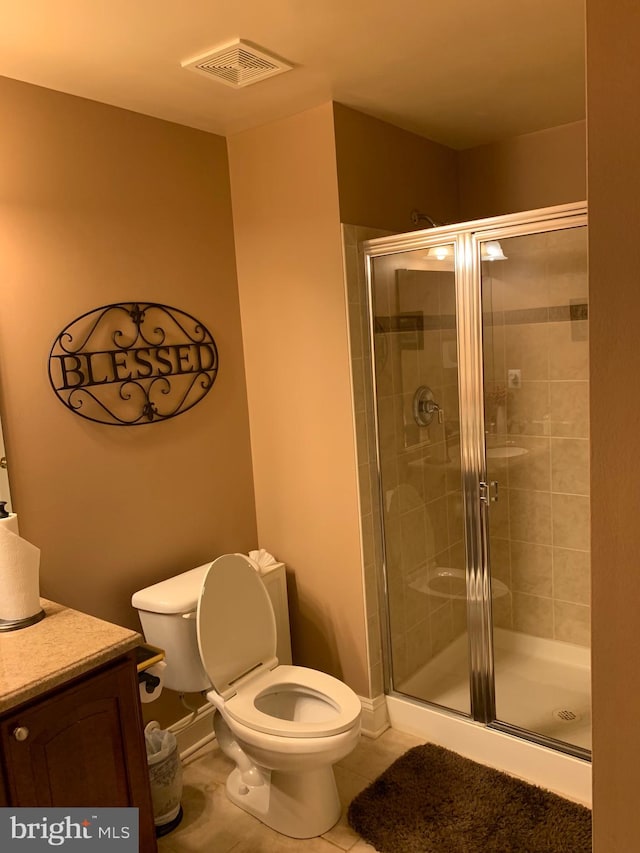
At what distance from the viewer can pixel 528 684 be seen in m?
2.90

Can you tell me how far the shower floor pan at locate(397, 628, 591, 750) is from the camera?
263 cm

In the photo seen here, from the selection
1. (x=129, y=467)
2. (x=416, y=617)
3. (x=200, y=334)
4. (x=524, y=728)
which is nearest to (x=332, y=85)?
(x=200, y=334)

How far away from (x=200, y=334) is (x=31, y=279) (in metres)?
0.74

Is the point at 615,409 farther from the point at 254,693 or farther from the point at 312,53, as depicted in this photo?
the point at 254,693

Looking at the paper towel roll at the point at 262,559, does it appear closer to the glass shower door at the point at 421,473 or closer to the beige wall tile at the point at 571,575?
the glass shower door at the point at 421,473

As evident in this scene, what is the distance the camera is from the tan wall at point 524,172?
300cm

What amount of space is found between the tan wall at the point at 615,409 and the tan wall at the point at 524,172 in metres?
2.18

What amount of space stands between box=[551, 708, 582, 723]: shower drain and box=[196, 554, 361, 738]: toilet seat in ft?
3.10

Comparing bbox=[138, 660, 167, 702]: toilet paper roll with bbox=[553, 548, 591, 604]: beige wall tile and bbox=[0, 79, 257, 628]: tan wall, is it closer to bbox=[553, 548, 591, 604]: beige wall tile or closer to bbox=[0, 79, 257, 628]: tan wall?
bbox=[0, 79, 257, 628]: tan wall

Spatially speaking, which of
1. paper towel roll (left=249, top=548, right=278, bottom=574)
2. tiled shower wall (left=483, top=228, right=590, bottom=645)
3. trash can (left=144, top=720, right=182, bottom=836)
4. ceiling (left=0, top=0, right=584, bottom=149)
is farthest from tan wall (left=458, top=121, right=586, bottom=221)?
trash can (left=144, top=720, right=182, bottom=836)

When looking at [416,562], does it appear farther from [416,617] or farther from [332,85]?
[332,85]

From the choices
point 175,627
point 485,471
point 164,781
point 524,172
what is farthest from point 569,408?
point 164,781

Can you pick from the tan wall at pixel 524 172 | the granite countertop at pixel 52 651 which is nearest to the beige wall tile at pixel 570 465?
the tan wall at pixel 524 172

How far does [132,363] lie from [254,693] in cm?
130
